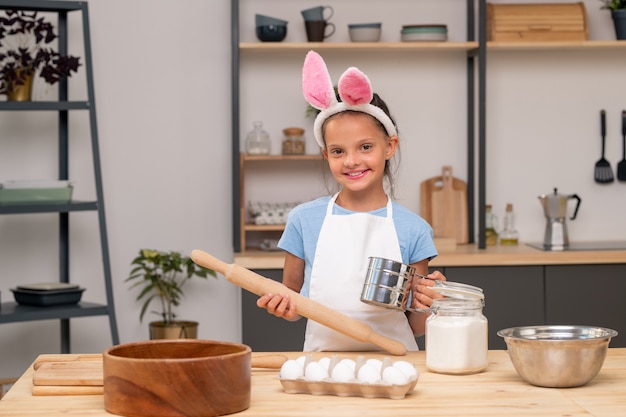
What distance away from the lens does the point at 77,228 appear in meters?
4.41

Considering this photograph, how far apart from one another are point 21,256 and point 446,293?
304cm

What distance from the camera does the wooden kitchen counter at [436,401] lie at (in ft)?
4.77

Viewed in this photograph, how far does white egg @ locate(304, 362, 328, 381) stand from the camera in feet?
5.10

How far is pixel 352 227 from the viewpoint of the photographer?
2275mm

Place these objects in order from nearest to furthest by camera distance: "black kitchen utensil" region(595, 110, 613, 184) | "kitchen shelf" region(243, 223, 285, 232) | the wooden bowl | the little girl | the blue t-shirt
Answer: the wooden bowl → the little girl → the blue t-shirt → "kitchen shelf" region(243, 223, 285, 232) → "black kitchen utensil" region(595, 110, 613, 184)

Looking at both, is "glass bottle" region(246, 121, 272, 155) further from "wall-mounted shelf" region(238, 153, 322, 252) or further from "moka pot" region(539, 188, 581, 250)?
"moka pot" region(539, 188, 581, 250)

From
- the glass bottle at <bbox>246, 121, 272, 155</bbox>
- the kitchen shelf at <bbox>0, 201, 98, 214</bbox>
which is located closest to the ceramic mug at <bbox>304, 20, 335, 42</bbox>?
the glass bottle at <bbox>246, 121, 272, 155</bbox>

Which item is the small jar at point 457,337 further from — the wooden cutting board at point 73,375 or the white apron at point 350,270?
the white apron at point 350,270

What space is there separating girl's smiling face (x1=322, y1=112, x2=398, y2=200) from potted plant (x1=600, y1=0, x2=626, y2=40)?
2.57m

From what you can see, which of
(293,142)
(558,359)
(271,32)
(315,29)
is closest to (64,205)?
(293,142)

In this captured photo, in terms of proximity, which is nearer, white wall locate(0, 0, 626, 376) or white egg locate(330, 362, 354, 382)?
white egg locate(330, 362, 354, 382)

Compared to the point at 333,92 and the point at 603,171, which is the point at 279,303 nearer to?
the point at 333,92

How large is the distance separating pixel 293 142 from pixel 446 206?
2.47 feet

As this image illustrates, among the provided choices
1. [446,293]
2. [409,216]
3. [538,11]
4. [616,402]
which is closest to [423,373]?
[446,293]
